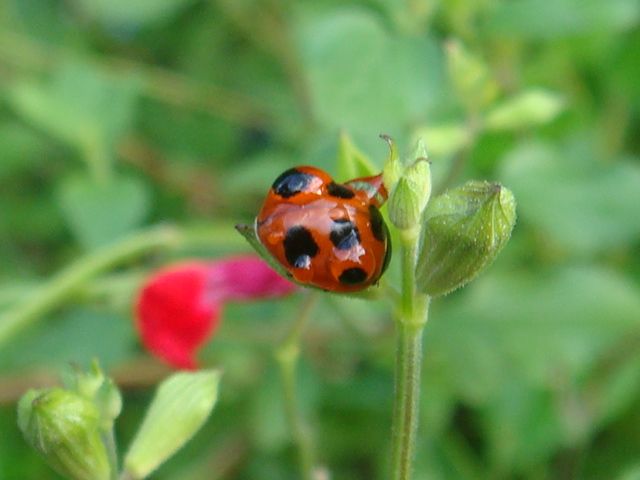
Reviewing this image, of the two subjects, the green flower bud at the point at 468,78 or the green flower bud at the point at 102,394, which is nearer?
the green flower bud at the point at 102,394

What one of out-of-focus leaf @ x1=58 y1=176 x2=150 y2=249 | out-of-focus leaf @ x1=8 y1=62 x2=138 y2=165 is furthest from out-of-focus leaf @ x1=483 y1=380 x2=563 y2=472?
out-of-focus leaf @ x1=8 y1=62 x2=138 y2=165

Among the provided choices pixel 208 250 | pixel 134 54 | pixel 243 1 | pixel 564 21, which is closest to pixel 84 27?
pixel 134 54

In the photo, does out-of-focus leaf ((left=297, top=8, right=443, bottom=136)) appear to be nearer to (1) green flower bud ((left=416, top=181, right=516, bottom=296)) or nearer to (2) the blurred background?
(2) the blurred background

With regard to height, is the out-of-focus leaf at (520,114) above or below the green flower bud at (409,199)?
above

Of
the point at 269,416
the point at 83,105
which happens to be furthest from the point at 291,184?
the point at 83,105

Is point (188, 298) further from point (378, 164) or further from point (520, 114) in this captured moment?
point (520, 114)

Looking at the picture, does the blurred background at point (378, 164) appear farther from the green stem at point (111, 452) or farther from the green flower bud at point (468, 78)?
the green stem at point (111, 452)

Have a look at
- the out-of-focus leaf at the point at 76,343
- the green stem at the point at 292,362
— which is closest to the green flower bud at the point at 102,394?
the green stem at the point at 292,362
